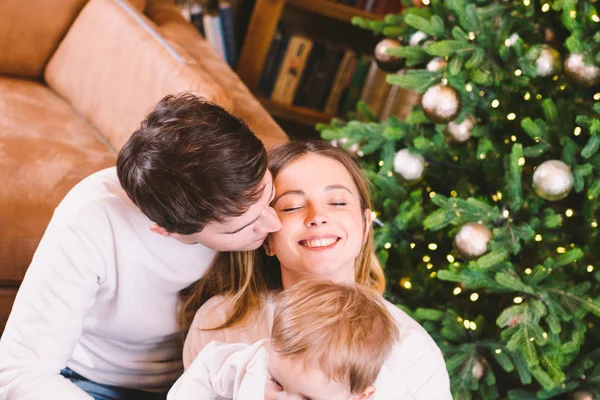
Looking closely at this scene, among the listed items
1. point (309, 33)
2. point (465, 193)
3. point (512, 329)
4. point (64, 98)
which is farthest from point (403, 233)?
point (309, 33)

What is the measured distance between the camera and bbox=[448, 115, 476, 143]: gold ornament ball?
183 centimetres

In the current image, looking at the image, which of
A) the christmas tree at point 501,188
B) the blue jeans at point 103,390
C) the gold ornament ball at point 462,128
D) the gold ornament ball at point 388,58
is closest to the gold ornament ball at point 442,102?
the christmas tree at point 501,188

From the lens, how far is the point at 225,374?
1.19 meters

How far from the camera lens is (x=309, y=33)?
11.0 ft

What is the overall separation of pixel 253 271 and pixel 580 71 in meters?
0.90

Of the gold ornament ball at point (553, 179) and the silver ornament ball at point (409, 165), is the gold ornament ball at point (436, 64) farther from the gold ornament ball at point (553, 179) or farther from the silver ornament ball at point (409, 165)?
the gold ornament ball at point (553, 179)

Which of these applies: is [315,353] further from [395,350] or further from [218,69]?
[218,69]

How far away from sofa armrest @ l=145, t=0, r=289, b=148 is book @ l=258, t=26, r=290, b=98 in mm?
657

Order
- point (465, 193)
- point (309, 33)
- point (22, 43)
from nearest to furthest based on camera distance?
point (465, 193) → point (22, 43) → point (309, 33)

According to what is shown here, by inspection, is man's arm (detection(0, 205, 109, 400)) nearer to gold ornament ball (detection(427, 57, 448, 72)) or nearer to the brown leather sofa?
the brown leather sofa

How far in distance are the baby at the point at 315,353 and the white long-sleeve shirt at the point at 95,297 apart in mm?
245

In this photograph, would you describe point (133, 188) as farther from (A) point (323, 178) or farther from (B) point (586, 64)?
(B) point (586, 64)

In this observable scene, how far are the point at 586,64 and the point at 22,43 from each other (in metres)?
1.68

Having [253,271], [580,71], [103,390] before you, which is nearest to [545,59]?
[580,71]
